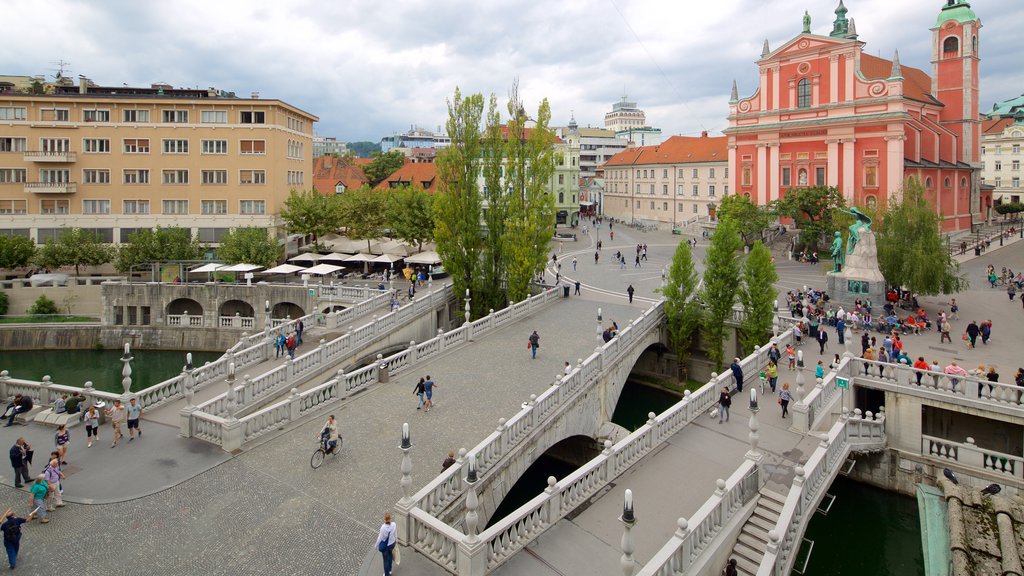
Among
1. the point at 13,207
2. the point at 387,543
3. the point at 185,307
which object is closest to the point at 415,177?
the point at 185,307

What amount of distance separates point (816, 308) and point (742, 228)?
87.3 feet

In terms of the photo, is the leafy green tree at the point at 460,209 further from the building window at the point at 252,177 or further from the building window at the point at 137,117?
the building window at the point at 137,117

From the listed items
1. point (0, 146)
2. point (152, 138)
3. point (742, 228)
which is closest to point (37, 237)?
point (0, 146)

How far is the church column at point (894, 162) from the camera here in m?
56.9

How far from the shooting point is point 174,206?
5584cm

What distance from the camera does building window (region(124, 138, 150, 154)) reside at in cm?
5494

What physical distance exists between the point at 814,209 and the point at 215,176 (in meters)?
51.6

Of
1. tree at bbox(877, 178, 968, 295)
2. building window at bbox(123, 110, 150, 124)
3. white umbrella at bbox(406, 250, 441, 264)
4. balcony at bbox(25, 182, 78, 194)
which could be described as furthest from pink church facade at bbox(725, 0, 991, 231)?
balcony at bbox(25, 182, 78, 194)

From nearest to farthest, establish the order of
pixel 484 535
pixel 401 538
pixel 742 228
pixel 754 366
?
pixel 484 535 → pixel 401 538 → pixel 754 366 → pixel 742 228

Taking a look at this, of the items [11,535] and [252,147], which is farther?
[252,147]

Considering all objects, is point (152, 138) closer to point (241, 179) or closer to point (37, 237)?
point (241, 179)

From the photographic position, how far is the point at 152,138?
54.9 meters

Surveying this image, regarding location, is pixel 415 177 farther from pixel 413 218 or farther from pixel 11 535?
pixel 11 535

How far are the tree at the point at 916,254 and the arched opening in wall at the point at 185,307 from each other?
44.1 m
